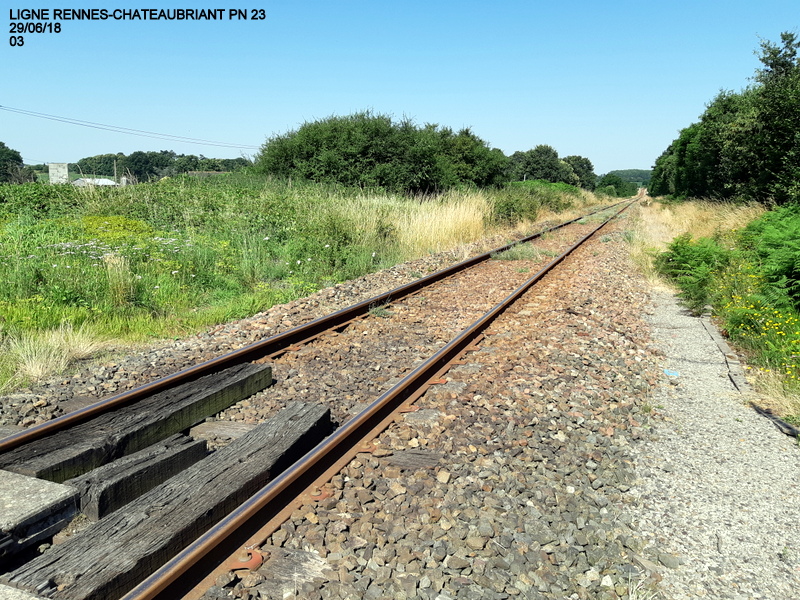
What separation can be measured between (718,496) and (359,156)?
21.4 m

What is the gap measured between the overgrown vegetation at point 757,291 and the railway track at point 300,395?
9.52 ft

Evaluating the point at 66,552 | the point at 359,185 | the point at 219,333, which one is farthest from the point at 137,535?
the point at 359,185

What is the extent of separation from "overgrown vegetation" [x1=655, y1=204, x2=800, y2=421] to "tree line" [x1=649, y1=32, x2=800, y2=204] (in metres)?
7.77

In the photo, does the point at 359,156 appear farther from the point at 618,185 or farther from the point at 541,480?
the point at 618,185

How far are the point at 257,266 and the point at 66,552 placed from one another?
841cm

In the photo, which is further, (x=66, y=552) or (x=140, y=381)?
(x=140, y=381)

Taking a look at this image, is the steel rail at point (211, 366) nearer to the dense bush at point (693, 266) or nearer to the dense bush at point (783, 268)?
the dense bush at point (693, 266)

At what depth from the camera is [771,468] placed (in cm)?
391

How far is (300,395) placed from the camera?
5066 millimetres

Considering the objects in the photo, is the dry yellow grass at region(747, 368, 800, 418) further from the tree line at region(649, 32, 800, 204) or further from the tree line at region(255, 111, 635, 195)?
the tree line at region(255, 111, 635, 195)

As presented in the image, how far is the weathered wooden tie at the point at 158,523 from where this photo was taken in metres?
2.37

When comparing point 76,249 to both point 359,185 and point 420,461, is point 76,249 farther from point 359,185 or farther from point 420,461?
point 359,185

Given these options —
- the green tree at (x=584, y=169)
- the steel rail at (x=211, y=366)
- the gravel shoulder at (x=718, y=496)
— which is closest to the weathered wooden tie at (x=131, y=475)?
the steel rail at (x=211, y=366)

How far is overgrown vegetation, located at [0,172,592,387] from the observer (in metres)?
7.49
